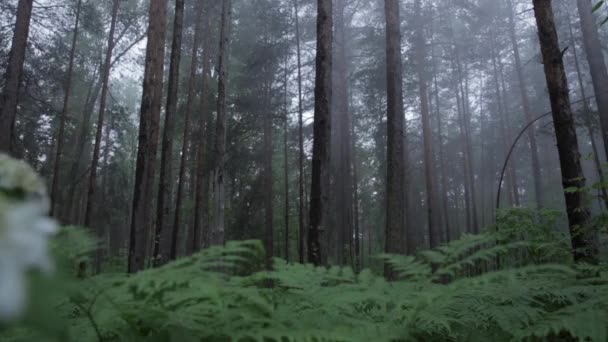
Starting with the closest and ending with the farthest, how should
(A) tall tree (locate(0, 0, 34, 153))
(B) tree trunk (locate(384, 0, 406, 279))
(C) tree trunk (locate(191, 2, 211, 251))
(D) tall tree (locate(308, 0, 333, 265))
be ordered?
(D) tall tree (locate(308, 0, 333, 265))
(A) tall tree (locate(0, 0, 34, 153))
(B) tree trunk (locate(384, 0, 406, 279))
(C) tree trunk (locate(191, 2, 211, 251))

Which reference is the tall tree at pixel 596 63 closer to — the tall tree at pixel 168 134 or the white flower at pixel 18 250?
the tall tree at pixel 168 134

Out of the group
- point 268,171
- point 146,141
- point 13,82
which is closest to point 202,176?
point 268,171

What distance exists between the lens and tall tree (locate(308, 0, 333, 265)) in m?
6.91

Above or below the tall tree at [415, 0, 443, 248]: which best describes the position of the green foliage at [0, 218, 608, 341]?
below

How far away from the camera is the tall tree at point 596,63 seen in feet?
38.7

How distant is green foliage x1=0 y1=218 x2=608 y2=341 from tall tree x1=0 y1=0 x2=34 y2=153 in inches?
359

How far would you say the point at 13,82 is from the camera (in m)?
9.44

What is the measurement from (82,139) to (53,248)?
19939 millimetres

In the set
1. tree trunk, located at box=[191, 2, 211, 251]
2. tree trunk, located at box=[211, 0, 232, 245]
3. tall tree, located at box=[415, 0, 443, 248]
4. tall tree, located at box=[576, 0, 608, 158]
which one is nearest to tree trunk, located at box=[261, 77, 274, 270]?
tree trunk, located at box=[191, 2, 211, 251]

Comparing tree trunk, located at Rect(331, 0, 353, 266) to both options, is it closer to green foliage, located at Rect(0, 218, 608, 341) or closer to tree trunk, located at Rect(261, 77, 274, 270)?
tree trunk, located at Rect(261, 77, 274, 270)

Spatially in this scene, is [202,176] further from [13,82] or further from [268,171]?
[13,82]

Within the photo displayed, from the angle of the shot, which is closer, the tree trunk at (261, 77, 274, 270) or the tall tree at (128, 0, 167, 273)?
the tall tree at (128, 0, 167, 273)

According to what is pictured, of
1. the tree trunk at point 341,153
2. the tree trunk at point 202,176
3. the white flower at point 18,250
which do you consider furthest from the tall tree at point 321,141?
the tree trunk at point 341,153

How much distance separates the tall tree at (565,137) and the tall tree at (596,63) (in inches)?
309
